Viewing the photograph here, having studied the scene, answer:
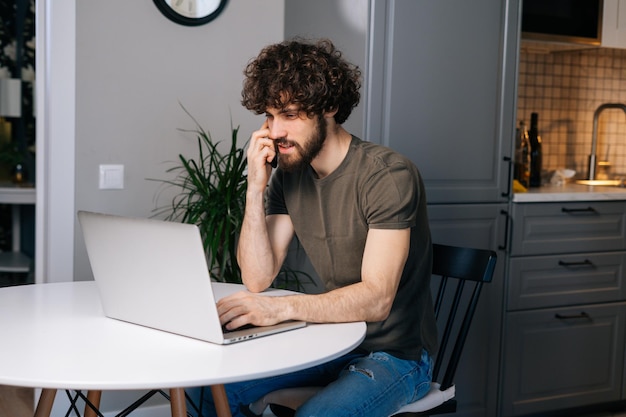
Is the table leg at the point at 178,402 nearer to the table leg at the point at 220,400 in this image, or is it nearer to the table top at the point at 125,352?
the table leg at the point at 220,400

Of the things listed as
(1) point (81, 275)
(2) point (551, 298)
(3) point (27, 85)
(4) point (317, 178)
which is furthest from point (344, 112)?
(3) point (27, 85)

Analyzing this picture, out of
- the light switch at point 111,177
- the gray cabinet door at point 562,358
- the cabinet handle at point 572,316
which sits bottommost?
the gray cabinet door at point 562,358

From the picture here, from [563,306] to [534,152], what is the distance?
2.44ft

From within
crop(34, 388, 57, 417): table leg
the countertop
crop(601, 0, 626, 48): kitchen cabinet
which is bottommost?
crop(34, 388, 57, 417): table leg

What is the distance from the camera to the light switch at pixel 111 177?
2.85 meters

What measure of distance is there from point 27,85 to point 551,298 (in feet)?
12.3

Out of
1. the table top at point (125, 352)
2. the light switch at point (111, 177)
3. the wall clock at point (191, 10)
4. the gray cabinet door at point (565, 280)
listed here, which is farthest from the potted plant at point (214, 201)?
the table top at point (125, 352)

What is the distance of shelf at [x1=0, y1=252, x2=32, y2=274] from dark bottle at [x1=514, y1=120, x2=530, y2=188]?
9.37 ft

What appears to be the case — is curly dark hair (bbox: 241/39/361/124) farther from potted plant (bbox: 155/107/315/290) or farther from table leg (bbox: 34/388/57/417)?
table leg (bbox: 34/388/57/417)

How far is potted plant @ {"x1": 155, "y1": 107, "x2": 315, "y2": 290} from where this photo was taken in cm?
272

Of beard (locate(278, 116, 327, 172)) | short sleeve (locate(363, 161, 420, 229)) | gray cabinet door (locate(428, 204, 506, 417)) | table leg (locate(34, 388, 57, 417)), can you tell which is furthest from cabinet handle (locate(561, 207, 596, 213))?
table leg (locate(34, 388, 57, 417))

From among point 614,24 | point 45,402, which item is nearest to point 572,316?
point 614,24

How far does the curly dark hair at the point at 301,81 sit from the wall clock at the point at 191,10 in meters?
0.96

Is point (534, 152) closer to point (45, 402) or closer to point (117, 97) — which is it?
point (117, 97)
